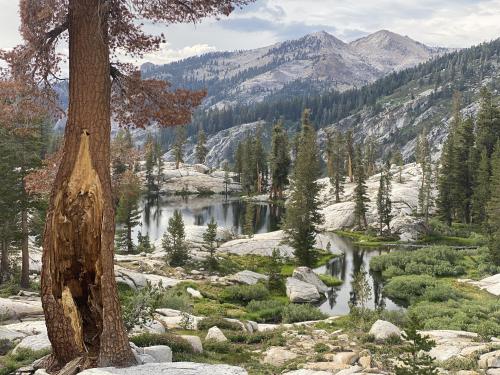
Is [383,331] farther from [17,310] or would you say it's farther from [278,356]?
[17,310]

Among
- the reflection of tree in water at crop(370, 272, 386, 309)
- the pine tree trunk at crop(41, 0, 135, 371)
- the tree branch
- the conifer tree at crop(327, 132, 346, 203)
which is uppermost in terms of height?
the conifer tree at crop(327, 132, 346, 203)

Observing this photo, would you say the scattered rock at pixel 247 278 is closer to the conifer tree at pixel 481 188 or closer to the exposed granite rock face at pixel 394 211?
the exposed granite rock face at pixel 394 211

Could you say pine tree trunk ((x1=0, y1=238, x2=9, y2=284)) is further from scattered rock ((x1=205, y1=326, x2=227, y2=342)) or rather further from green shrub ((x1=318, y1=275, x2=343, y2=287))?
green shrub ((x1=318, y1=275, x2=343, y2=287))

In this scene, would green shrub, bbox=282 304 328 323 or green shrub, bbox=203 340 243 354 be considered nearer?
green shrub, bbox=203 340 243 354

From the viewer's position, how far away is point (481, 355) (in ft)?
47.0

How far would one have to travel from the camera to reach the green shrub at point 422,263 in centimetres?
5050

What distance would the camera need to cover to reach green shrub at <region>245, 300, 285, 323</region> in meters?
30.8

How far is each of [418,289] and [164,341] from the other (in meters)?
35.1

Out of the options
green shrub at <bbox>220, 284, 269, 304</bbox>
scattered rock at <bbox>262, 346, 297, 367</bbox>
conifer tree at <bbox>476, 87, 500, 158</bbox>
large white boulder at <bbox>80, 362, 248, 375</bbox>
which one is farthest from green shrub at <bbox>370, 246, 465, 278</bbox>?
large white boulder at <bbox>80, 362, 248, 375</bbox>

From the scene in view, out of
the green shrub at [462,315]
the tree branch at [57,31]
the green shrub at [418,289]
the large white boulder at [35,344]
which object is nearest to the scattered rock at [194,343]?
the large white boulder at [35,344]

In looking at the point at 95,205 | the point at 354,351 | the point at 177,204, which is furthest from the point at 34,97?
the point at 177,204

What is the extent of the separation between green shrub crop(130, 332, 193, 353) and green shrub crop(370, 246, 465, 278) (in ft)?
134

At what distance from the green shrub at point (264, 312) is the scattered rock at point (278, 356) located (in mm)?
15112

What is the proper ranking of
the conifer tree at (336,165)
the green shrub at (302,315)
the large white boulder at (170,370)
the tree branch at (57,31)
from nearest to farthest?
the large white boulder at (170,370)
the tree branch at (57,31)
the green shrub at (302,315)
the conifer tree at (336,165)
